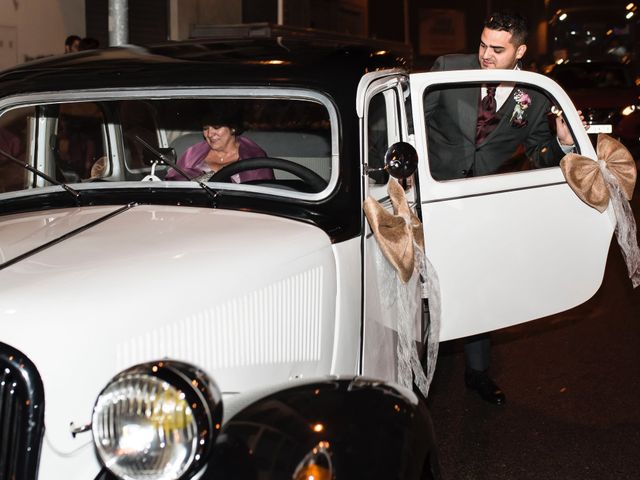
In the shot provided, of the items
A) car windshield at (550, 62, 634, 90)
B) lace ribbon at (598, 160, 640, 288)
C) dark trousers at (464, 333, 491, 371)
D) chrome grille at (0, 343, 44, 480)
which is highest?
car windshield at (550, 62, 634, 90)

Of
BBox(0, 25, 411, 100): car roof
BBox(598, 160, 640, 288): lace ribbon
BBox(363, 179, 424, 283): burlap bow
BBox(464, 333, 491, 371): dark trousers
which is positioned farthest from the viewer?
BBox(464, 333, 491, 371): dark trousers

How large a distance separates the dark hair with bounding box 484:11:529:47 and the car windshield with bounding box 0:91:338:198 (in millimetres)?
1279

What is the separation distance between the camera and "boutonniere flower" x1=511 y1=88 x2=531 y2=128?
16.5 ft

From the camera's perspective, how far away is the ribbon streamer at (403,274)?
3.82m

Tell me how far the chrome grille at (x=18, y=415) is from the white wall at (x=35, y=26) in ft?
33.2

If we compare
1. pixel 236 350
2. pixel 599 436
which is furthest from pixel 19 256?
pixel 599 436

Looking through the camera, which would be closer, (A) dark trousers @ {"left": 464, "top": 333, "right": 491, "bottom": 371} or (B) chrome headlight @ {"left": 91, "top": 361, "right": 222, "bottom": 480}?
(B) chrome headlight @ {"left": 91, "top": 361, "right": 222, "bottom": 480}

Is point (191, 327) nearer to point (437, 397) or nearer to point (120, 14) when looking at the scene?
point (437, 397)

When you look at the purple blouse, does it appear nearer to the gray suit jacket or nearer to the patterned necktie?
the gray suit jacket

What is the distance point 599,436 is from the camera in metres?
5.11

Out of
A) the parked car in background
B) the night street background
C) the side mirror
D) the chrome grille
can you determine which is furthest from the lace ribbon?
the parked car in background

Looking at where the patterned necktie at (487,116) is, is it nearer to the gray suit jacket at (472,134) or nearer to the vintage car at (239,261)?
the gray suit jacket at (472,134)

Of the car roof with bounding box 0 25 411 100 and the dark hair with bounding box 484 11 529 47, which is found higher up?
the dark hair with bounding box 484 11 529 47

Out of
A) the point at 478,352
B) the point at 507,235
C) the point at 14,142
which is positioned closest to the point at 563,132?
the point at 507,235
